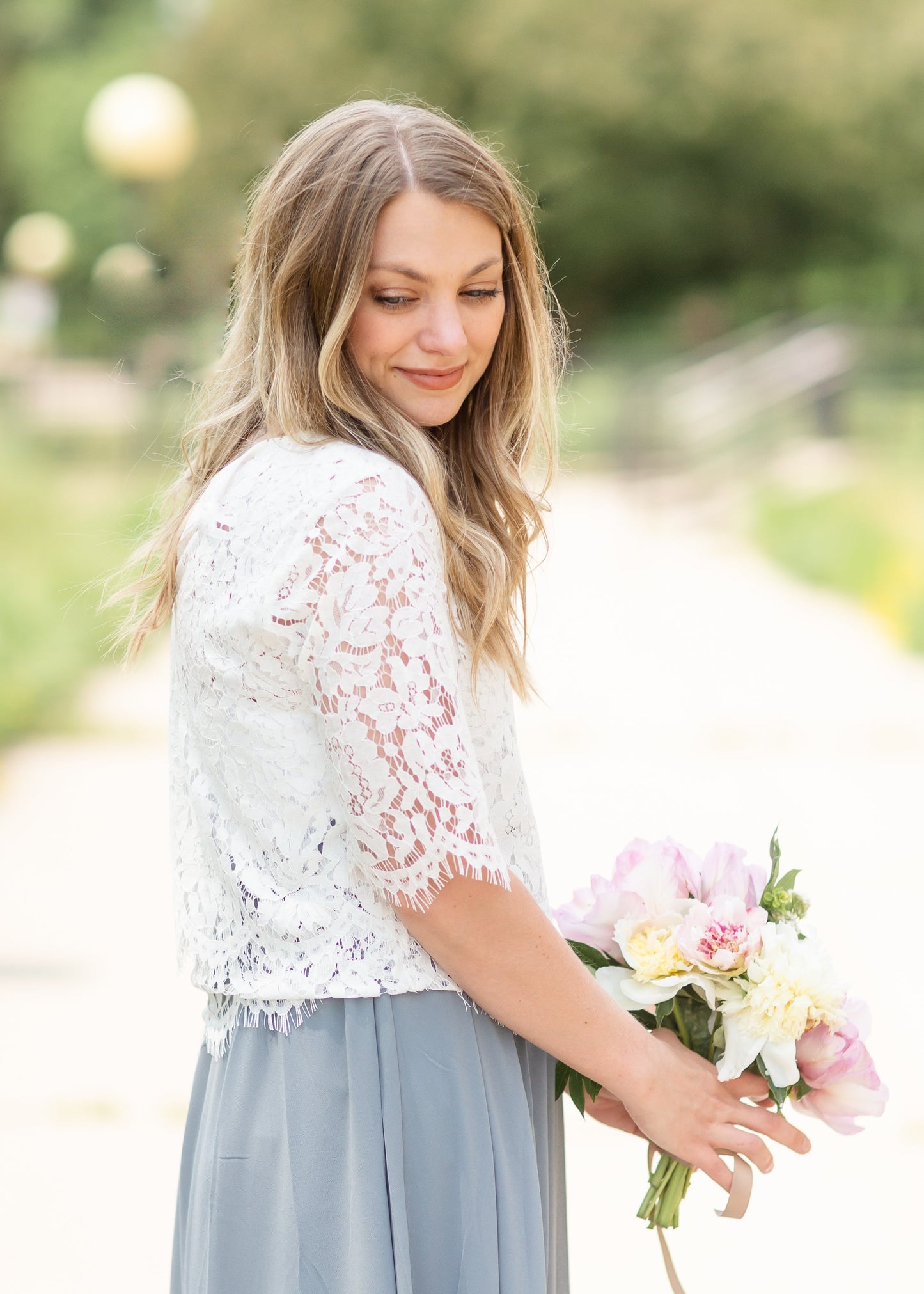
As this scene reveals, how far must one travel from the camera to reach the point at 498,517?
166cm

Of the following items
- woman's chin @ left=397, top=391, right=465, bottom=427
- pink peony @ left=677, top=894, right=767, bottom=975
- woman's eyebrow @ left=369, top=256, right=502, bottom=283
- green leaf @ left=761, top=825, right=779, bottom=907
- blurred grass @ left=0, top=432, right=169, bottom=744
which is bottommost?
pink peony @ left=677, top=894, right=767, bottom=975

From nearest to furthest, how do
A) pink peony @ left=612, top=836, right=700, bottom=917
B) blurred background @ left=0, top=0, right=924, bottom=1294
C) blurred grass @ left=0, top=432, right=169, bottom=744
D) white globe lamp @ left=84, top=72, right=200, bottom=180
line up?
pink peony @ left=612, top=836, right=700, bottom=917 < blurred background @ left=0, top=0, right=924, bottom=1294 < blurred grass @ left=0, top=432, right=169, bottom=744 < white globe lamp @ left=84, top=72, right=200, bottom=180

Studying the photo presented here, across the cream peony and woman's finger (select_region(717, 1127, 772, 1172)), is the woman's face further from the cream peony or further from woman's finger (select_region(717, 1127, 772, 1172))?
woman's finger (select_region(717, 1127, 772, 1172))

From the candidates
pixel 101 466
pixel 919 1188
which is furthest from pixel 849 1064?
pixel 101 466

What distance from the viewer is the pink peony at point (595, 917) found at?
165 centimetres

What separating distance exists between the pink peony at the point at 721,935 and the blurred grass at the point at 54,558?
178 inches

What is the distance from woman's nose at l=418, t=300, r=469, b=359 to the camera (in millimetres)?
1504

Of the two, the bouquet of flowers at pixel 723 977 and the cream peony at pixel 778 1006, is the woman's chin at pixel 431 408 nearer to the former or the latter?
the bouquet of flowers at pixel 723 977

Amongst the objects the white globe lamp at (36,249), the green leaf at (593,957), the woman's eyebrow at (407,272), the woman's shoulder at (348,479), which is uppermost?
the white globe lamp at (36,249)

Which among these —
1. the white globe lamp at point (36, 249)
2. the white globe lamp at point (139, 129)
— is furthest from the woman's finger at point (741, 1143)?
the white globe lamp at point (36, 249)

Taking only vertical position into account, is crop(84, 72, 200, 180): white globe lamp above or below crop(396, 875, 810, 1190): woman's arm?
above

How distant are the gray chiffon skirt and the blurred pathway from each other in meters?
1.88

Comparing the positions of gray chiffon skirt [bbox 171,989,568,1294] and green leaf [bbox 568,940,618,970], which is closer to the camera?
gray chiffon skirt [bbox 171,989,568,1294]

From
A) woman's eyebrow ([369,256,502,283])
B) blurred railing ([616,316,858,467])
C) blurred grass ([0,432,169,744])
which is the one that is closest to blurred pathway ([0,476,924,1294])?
blurred grass ([0,432,169,744])
